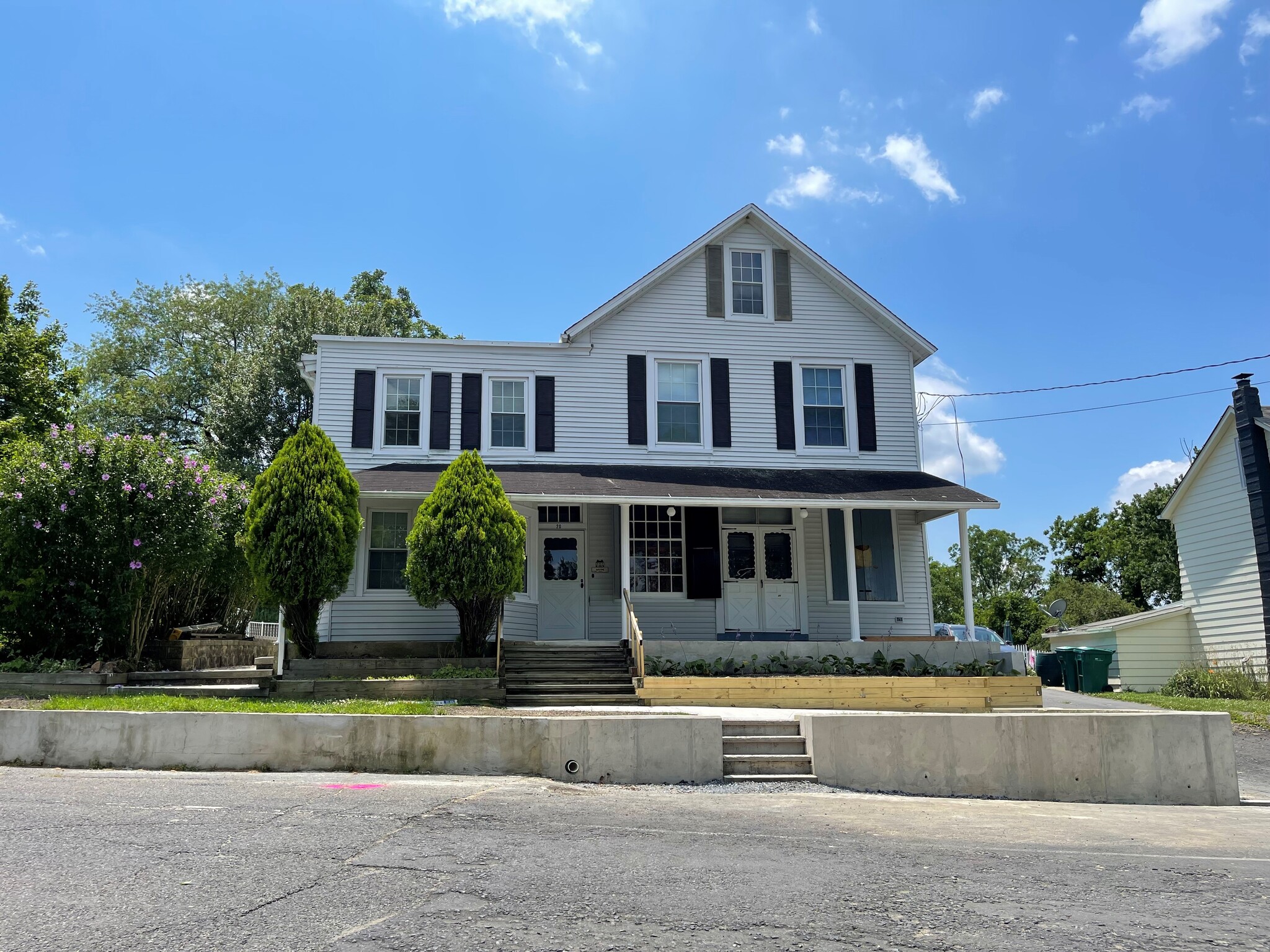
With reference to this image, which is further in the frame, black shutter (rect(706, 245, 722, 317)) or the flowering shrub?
black shutter (rect(706, 245, 722, 317))

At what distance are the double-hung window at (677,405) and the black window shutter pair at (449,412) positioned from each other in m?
1.99

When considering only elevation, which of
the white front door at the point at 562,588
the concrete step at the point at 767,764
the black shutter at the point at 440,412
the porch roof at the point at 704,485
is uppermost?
the black shutter at the point at 440,412

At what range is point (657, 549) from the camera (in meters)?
16.2

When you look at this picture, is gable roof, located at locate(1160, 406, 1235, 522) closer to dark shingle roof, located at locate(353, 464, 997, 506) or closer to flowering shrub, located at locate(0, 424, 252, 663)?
dark shingle roof, located at locate(353, 464, 997, 506)

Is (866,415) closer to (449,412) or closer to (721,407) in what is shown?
(721,407)

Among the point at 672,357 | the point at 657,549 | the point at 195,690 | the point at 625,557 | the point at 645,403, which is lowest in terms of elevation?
the point at 195,690

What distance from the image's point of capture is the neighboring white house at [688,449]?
1532cm

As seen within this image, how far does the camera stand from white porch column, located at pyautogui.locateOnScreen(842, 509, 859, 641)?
48.9 feet

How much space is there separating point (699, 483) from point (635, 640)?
334 cm

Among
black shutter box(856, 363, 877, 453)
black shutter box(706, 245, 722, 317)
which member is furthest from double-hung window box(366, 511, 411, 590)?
Answer: black shutter box(856, 363, 877, 453)

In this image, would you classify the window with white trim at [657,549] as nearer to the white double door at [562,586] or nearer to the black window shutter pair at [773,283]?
the white double door at [562,586]

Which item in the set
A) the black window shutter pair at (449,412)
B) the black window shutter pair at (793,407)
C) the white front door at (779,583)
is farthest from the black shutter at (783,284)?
the black window shutter pair at (449,412)

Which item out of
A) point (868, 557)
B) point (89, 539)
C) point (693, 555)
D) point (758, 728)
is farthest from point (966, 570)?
point (89, 539)

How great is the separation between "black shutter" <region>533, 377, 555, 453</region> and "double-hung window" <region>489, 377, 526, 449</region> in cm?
23
